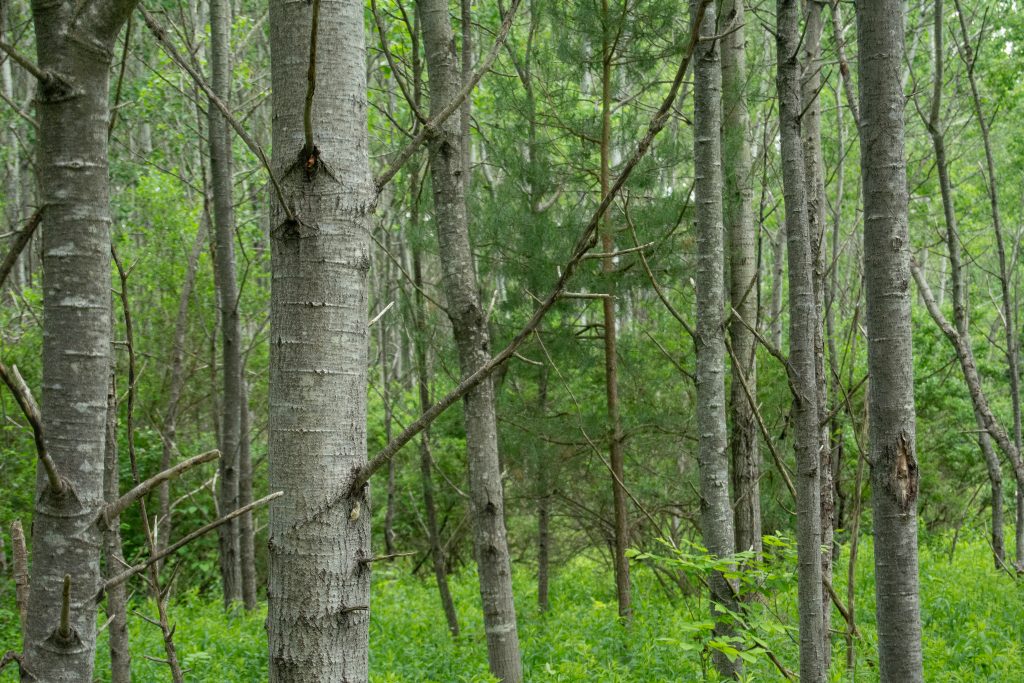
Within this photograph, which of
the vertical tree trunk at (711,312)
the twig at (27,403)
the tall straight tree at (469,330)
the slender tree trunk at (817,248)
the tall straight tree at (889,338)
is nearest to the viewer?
the twig at (27,403)

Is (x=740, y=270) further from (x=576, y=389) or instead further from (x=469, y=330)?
(x=576, y=389)

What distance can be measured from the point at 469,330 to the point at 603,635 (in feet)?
14.3

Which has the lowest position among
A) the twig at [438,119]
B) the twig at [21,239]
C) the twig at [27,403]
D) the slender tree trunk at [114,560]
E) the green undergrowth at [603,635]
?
the green undergrowth at [603,635]

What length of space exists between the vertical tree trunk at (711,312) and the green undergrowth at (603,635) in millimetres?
373

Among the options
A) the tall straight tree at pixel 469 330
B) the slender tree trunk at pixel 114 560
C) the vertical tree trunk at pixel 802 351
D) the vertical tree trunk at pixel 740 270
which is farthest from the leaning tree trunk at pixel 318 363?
the vertical tree trunk at pixel 740 270

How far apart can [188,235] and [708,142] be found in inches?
383

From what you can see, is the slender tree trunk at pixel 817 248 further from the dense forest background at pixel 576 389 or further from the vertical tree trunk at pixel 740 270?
the vertical tree trunk at pixel 740 270

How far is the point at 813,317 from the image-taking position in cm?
309

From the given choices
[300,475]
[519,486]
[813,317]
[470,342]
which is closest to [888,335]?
[813,317]

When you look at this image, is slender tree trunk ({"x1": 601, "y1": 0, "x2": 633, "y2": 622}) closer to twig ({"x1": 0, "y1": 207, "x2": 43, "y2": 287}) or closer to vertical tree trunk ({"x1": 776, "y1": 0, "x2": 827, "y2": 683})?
vertical tree trunk ({"x1": 776, "y1": 0, "x2": 827, "y2": 683})

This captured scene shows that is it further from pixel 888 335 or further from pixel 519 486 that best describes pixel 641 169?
pixel 888 335

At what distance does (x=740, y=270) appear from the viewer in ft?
19.3

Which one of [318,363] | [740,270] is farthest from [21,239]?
[740,270]

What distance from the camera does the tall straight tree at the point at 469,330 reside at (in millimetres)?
4105
